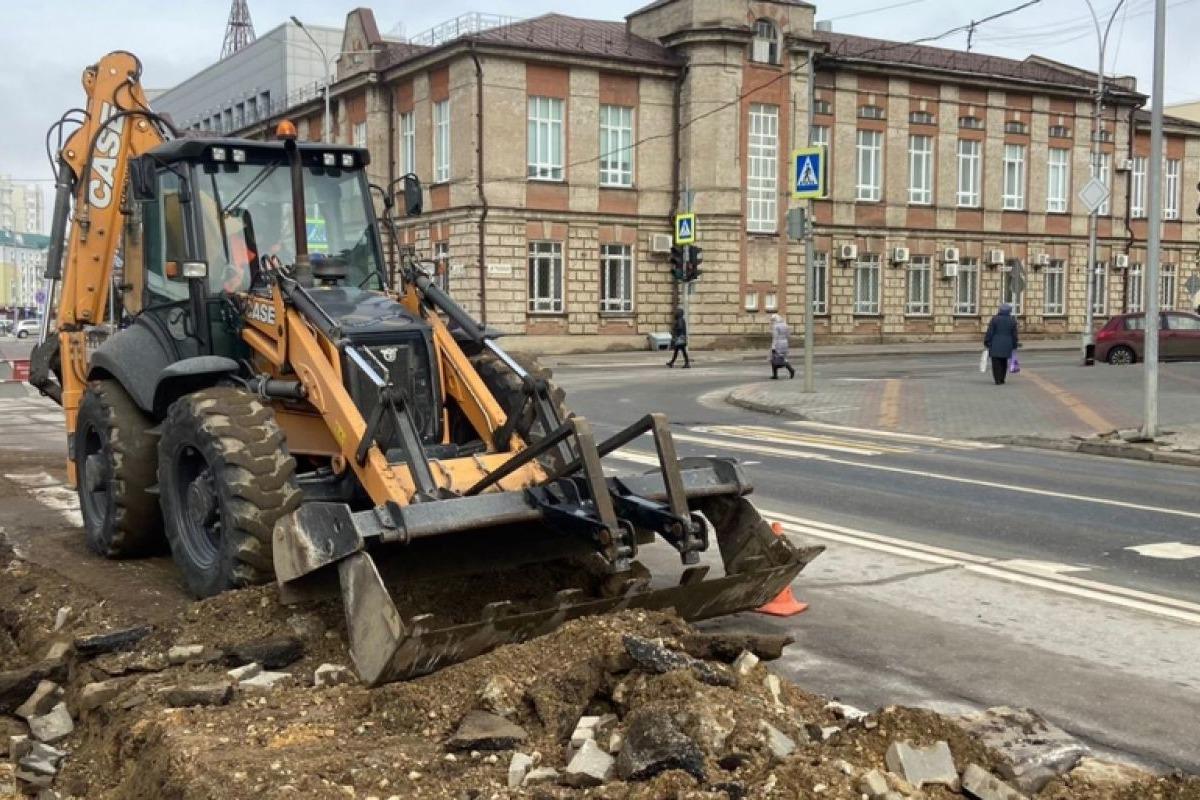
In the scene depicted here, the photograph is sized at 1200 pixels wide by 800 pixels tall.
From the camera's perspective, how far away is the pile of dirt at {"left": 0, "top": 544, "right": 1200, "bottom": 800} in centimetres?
391

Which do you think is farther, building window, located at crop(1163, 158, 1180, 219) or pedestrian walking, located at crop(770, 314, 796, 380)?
building window, located at crop(1163, 158, 1180, 219)

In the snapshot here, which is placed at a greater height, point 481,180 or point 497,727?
point 481,180

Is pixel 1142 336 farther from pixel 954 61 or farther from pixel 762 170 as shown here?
pixel 954 61

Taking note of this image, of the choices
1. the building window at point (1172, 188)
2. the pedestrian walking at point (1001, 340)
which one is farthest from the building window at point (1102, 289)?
the pedestrian walking at point (1001, 340)

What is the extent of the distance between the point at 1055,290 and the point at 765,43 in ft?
60.4

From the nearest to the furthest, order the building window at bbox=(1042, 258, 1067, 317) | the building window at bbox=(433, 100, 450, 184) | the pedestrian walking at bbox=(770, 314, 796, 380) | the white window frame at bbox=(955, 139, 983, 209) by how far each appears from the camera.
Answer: the pedestrian walking at bbox=(770, 314, 796, 380) < the building window at bbox=(433, 100, 450, 184) < the white window frame at bbox=(955, 139, 983, 209) < the building window at bbox=(1042, 258, 1067, 317)

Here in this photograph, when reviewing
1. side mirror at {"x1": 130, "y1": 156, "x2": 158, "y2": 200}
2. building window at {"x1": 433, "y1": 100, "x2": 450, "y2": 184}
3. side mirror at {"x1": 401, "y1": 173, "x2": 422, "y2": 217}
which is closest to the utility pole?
side mirror at {"x1": 401, "y1": 173, "x2": 422, "y2": 217}

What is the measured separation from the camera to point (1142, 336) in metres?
33.3

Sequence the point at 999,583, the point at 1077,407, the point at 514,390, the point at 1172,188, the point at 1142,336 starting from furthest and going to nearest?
the point at 1172,188
the point at 1142,336
the point at 1077,407
the point at 999,583
the point at 514,390

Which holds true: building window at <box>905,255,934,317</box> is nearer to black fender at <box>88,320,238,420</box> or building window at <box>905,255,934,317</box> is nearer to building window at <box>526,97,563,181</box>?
building window at <box>526,97,563,181</box>

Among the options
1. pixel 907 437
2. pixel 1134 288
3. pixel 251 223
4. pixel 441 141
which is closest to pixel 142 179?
pixel 251 223

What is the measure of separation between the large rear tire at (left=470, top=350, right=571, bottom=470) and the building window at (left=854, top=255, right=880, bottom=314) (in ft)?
136

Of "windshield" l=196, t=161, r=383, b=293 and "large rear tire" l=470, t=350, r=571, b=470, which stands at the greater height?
"windshield" l=196, t=161, r=383, b=293

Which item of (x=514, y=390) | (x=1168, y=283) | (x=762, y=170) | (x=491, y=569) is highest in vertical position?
(x=762, y=170)
